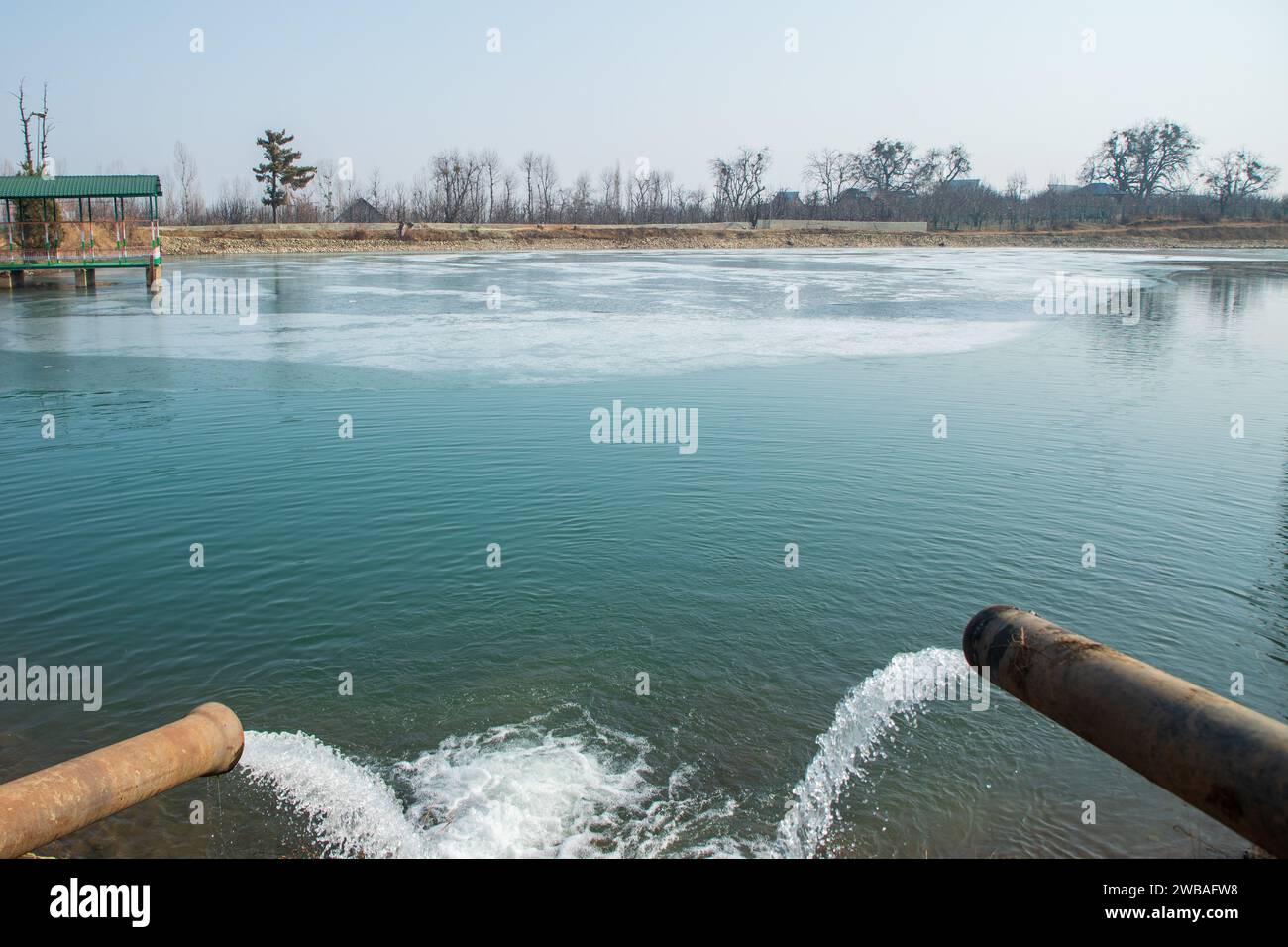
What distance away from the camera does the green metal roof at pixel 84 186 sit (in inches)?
1575

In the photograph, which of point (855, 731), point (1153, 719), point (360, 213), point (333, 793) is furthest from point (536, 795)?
point (360, 213)

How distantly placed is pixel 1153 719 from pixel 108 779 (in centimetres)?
352

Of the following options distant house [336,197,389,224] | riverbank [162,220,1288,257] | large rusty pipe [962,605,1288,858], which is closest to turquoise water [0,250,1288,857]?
large rusty pipe [962,605,1288,858]

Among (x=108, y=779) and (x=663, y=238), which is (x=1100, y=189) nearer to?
(x=663, y=238)

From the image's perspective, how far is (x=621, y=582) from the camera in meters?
8.88

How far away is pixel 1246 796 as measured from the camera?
8.36 feet

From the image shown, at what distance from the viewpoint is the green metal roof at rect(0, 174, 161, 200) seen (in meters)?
A: 40.0

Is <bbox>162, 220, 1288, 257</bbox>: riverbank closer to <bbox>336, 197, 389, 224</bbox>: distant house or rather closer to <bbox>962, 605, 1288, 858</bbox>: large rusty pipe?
<bbox>336, 197, 389, 224</bbox>: distant house

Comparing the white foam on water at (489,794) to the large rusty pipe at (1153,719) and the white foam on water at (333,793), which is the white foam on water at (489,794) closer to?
the white foam on water at (333,793)

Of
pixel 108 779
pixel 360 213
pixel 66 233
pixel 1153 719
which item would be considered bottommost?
pixel 108 779

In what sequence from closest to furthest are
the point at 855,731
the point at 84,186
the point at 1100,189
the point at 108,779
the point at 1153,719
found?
the point at 1153,719 < the point at 108,779 < the point at 855,731 < the point at 84,186 < the point at 1100,189

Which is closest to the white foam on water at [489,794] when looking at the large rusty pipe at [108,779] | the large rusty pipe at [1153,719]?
the large rusty pipe at [108,779]

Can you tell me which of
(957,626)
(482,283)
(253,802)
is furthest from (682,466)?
(482,283)

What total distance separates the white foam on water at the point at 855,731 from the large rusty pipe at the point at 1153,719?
242 centimetres
